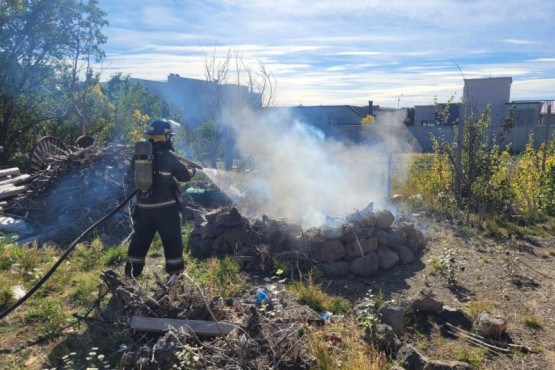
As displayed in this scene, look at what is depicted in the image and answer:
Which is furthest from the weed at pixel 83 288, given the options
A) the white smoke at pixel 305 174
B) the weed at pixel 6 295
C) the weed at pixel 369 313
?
the white smoke at pixel 305 174

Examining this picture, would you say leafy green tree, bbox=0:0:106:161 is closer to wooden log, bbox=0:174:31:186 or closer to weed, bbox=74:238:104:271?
wooden log, bbox=0:174:31:186

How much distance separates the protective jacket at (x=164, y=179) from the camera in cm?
536

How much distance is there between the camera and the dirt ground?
446cm

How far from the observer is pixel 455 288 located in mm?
6062

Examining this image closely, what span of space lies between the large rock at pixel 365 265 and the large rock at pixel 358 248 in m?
0.10

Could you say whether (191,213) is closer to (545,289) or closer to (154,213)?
(154,213)

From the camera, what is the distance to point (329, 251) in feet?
21.9

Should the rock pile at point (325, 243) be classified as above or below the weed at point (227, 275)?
above

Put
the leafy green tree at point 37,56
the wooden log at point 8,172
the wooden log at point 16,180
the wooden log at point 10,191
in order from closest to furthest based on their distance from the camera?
1. the wooden log at point 10,191
2. the wooden log at point 16,180
3. the wooden log at point 8,172
4. the leafy green tree at point 37,56

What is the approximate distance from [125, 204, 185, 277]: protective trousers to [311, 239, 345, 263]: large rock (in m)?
2.13

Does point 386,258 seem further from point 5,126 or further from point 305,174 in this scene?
point 5,126

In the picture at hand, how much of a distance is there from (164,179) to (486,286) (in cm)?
448

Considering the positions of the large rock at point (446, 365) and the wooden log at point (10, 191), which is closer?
→ the large rock at point (446, 365)

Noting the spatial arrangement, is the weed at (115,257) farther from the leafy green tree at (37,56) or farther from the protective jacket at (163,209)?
the leafy green tree at (37,56)
